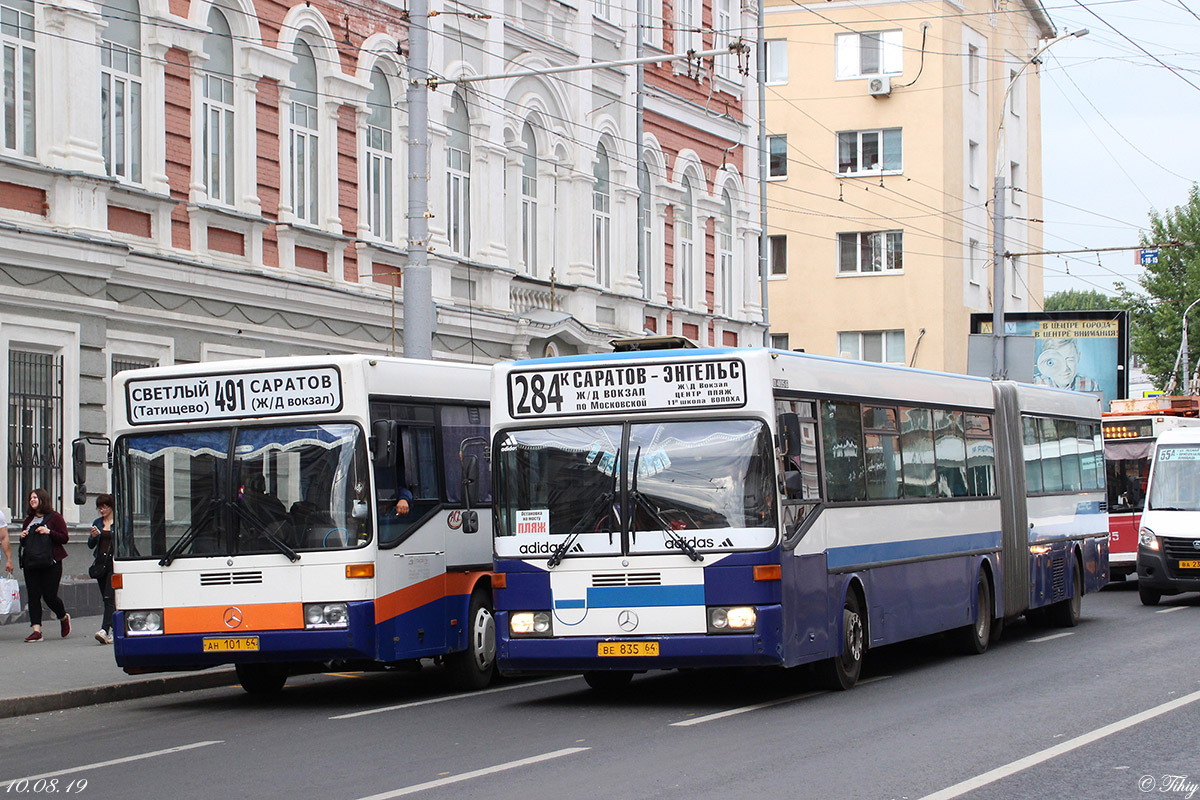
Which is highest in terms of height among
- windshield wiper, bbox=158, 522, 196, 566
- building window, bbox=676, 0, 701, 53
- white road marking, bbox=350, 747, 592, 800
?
building window, bbox=676, 0, 701, 53

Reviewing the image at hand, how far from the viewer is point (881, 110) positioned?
5359 cm

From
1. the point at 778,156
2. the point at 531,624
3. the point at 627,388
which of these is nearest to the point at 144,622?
the point at 531,624

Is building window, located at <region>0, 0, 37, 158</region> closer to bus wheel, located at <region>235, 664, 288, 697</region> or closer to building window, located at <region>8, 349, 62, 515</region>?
building window, located at <region>8, 349, 62, 515</region>

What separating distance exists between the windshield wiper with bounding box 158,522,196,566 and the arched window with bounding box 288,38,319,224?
11589 mm

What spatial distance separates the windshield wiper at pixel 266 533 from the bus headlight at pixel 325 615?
0.42m

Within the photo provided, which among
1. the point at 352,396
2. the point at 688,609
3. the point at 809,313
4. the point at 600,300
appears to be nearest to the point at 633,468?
the point at 688,609

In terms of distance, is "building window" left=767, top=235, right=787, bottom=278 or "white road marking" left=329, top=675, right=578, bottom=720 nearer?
"white road marking" left=329, top=675, right=578, bottom=720

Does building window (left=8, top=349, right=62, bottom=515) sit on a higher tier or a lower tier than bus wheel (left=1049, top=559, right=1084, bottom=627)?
higher

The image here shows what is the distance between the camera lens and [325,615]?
13938mm

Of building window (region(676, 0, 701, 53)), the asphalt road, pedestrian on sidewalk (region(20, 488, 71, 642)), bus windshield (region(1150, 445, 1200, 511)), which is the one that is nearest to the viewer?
the asphalt road

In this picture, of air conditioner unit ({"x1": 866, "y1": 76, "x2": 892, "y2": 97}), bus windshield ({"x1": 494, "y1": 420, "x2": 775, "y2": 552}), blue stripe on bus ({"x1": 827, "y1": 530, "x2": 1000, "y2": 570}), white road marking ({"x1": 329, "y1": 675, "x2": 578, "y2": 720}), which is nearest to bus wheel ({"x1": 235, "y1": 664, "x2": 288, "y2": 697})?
white road marking ({"x1": 329, "y1": 675, "x2": 578, "y2": 720})

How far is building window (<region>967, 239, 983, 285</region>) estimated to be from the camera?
54.8m

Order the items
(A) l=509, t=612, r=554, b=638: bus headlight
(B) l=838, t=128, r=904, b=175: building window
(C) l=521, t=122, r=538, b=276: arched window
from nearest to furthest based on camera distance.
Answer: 1. (A) l=509, t=612, r=554, b=638: bus headlight
2. (C) l=521, t=122, r=538, b=276: arched window
3. (B) l=838, t=128, r=904, b=175: building window

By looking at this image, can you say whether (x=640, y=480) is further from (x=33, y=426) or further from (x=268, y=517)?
(x=33, y=426)
